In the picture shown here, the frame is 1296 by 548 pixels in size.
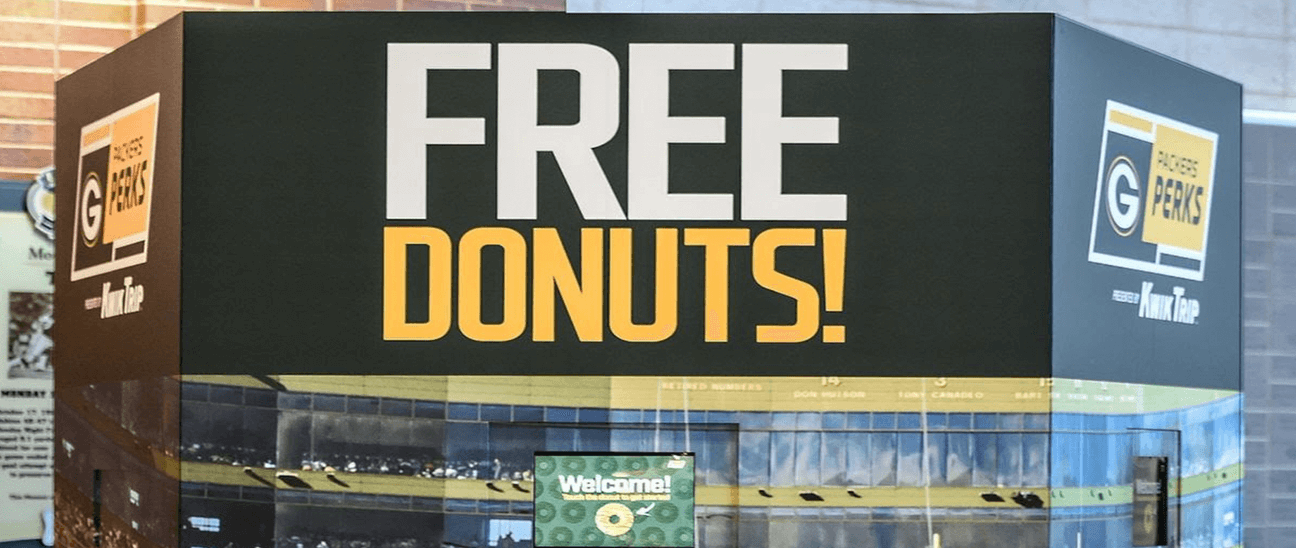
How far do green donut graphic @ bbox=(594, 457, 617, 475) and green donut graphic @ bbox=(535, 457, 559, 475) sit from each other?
0.11m

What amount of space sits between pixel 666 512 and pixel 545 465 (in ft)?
1.16

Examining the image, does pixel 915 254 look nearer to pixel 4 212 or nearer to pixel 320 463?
pixel 320 463

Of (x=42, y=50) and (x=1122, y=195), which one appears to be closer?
(x=1122, y=195)

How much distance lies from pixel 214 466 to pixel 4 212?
7.28ft

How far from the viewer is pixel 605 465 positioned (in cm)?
455

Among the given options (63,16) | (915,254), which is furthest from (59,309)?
(915,254)

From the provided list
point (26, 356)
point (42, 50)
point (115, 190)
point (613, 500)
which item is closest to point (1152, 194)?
point (613, 500)

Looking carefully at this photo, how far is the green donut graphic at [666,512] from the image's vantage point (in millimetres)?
4555

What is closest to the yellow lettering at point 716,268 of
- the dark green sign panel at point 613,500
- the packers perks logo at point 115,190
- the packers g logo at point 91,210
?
the dark green sign panel at point 613,500

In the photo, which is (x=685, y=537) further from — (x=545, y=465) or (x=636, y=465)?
(x=545, y=465)

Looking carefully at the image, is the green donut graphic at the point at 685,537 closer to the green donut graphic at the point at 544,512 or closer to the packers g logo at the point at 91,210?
the green donut graphic at the point at 544,512

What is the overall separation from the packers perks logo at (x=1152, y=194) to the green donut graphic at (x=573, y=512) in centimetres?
159

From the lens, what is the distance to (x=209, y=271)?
15.1 feet

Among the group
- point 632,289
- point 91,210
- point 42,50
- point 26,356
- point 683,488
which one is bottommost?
point 683,488
